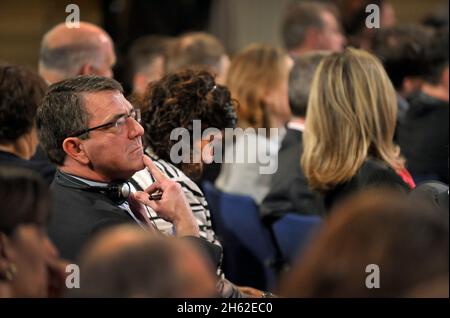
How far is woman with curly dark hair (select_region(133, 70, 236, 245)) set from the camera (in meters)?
3.22

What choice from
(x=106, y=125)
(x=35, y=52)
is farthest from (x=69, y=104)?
(x=35, y=52)

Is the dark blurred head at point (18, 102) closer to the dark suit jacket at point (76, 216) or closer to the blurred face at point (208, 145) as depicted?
the blurred face at point (208, 145)

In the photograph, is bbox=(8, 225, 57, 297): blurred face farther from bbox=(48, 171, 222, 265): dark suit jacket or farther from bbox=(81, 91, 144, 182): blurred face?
bbox=(81, 91, 144, 182): blurred face

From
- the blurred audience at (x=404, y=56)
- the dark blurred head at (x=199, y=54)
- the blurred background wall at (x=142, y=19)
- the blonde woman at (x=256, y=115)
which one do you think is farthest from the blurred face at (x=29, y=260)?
the blurred background wall at (x=142, y=19)

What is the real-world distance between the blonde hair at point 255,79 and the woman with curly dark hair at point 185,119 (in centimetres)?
160

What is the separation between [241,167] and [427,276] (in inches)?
133

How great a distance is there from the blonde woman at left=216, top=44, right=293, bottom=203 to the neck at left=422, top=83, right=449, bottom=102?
2.59ft

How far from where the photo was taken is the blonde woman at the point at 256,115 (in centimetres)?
472

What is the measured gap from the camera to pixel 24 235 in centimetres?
178

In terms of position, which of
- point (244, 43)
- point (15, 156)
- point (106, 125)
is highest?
point (106, 125)

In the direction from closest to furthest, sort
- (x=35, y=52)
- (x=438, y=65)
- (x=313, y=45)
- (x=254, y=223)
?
(x=254, y=223)
(x=438, y=65)
(x=313, y=45)
(x=35, y=52)

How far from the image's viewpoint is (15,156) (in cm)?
352

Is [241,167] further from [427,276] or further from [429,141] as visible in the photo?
[427,276]

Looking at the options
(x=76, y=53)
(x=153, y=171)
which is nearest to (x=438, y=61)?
(x=76, y=53)
